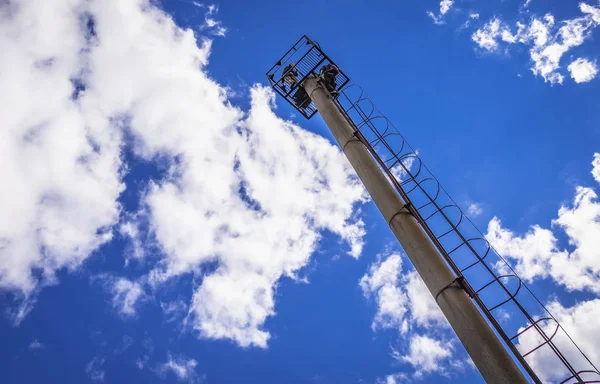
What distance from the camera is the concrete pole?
189 inches

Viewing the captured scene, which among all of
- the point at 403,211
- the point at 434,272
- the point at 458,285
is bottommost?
the point at 458,285

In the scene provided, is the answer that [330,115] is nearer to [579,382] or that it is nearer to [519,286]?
[519,286]

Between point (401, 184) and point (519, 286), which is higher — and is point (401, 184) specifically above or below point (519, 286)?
above

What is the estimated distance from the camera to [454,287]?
224 inches

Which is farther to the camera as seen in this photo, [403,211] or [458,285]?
[403,211]

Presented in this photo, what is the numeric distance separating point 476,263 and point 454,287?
3.51 feet

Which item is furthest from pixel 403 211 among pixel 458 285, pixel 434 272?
pixel 458 285

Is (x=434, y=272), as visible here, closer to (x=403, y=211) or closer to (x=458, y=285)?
(x=458, y=285)

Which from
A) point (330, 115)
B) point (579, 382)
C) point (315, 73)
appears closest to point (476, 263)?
point (579, 382)

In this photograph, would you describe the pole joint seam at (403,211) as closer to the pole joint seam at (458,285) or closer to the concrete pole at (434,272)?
A: the concrete pole at (434,272)

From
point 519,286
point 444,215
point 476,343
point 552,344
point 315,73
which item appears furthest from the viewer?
point 315,73

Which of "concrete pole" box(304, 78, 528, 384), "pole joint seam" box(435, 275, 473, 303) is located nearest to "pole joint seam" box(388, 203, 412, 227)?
"concrete pole" box(304, 78, 528, 384)

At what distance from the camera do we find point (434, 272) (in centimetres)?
593

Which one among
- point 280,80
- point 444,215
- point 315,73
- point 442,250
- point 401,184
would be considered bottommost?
point 442,250
